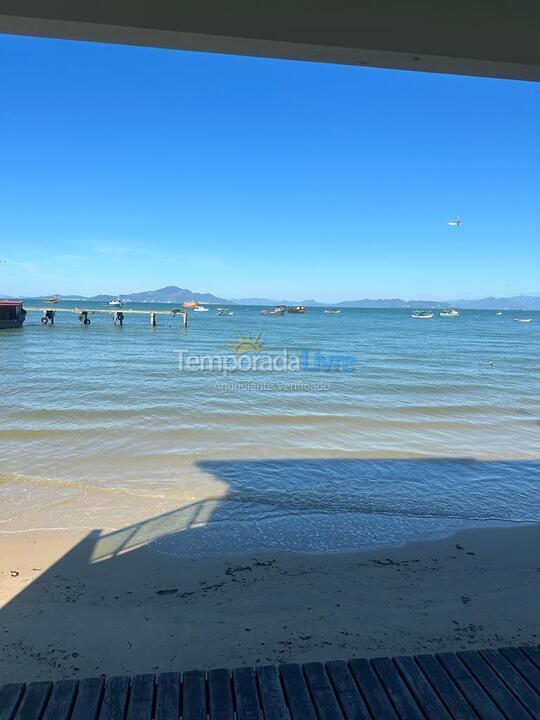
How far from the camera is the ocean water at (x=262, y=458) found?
5129 millimetres

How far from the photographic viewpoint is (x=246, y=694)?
7.22ft

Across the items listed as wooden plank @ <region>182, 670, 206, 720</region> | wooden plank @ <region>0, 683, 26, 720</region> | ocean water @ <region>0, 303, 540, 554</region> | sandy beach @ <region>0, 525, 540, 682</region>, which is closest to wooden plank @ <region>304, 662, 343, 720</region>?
wooden plank @ <region>182, 670, 206, 720</region>

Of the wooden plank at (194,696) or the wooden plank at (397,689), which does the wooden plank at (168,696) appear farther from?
the wooden plank at (397,689)

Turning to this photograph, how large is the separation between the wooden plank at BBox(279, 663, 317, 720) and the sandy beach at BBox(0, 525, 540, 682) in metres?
0.72

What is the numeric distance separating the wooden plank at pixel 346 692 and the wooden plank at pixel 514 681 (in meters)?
0.75

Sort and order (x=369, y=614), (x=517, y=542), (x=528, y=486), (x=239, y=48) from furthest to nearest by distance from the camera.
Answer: (x=528, y=486), (x=517, y=542), (x=369, y=614), (x=239, y=48)

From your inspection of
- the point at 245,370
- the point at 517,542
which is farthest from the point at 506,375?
the point at 517,542

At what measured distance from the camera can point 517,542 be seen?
4781 millimetres

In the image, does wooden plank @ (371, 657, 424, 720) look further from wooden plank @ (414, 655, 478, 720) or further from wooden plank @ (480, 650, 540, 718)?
wooden plank @ (480, 650, 540, 718)

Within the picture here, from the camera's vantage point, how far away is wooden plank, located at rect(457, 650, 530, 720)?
211 centimetres

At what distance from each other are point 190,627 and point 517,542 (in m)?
3.44

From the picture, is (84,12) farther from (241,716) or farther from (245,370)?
(245,370)

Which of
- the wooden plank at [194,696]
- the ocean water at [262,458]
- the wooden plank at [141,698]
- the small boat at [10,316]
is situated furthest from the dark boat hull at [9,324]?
the wooden plank at [194,696]

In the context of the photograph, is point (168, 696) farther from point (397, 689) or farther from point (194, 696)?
point (397, 689)
